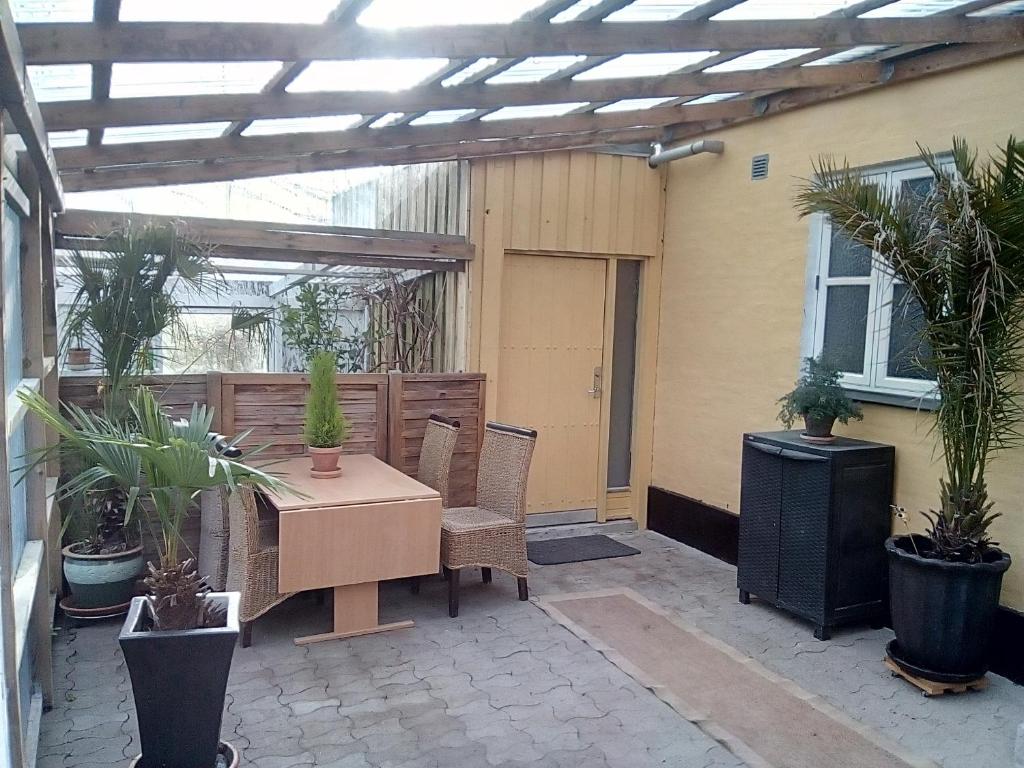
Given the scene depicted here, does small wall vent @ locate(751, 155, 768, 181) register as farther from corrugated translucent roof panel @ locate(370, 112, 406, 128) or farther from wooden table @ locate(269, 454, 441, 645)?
wooden table @ locate(269, 454, 441, 645)

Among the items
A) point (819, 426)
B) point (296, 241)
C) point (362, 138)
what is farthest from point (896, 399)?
point (296, 241)

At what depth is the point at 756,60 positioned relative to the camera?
13.4 ft

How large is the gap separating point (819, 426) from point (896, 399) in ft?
1.33

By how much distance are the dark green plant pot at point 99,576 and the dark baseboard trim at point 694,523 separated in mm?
3468

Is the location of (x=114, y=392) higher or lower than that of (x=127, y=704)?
higher

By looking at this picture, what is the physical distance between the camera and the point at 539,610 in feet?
14.0

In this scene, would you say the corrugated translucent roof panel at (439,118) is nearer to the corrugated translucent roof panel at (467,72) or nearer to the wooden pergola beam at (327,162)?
the wooden pergola beam at (327,162)

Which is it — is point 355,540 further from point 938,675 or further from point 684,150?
point 684,150

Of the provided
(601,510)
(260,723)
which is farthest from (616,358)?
(260,723)

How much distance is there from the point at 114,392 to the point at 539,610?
2.40 metres

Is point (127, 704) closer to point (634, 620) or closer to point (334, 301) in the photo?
point (634, 620)

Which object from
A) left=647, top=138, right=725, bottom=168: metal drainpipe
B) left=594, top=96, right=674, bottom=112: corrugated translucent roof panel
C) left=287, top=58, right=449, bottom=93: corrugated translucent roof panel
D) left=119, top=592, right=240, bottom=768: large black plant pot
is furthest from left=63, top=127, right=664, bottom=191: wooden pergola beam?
left=119, top=592, right=240, bottom=768: large black plant pot

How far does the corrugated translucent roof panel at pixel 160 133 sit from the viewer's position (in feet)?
12.1

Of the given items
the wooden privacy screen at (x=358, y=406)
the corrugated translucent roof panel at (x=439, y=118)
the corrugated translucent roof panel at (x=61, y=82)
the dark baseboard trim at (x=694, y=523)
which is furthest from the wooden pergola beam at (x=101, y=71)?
the dark baseboard trim at (x=694, y=523)
